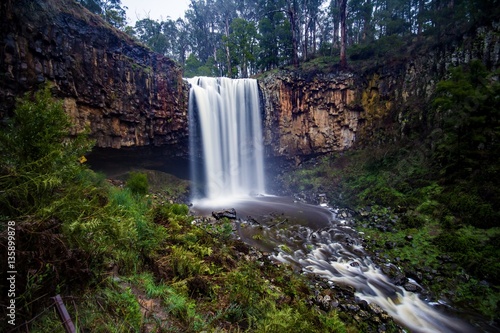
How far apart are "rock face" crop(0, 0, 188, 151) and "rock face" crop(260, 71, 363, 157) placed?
24.7 feet

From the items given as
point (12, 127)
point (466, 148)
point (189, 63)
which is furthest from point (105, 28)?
point (189, 63)

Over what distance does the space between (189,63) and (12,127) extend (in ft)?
104

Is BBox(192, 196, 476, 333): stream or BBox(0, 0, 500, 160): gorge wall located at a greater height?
BBox(0, 0, 500, 160): gorge wall

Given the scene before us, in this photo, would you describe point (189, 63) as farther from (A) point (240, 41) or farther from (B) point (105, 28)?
(B) point (105, 28)

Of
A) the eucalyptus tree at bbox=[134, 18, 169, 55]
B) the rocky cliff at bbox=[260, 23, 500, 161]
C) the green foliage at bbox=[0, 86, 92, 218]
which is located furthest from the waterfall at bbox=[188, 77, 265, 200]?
the eucalyptus tree at bbox=[134, 18, 169, 55]

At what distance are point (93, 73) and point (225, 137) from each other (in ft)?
30.9

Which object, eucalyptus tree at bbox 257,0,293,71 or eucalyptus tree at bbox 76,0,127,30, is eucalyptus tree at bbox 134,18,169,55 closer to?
eucalyptus tree at bbox 76,0,127,30

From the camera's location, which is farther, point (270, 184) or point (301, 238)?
point (270, 184)

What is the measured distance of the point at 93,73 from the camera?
426 inches

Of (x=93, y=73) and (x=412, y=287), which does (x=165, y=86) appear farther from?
(x=412, y=287)

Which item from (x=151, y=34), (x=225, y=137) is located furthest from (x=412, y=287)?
(x=151, y=34)

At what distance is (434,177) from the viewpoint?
10336 mm

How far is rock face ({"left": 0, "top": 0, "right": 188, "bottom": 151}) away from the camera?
820 cm

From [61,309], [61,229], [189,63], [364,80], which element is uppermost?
[189,63]
